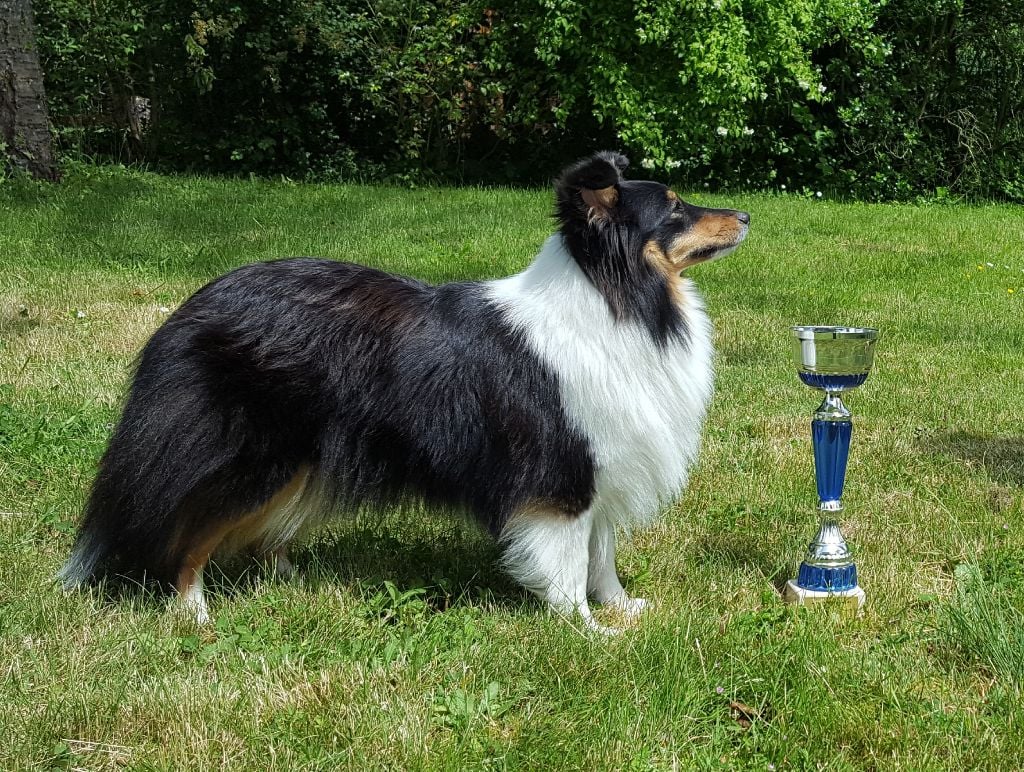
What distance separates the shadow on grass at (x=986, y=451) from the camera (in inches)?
188

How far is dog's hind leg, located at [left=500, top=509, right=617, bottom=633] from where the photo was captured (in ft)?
10.7

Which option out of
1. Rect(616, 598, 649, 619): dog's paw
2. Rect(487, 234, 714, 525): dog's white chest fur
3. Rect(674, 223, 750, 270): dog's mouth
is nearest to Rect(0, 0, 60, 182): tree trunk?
Rect(487, 234, 714, 525): dog's white chest fur

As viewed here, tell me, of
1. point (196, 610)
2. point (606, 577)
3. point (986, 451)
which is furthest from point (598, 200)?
point (986, 451)

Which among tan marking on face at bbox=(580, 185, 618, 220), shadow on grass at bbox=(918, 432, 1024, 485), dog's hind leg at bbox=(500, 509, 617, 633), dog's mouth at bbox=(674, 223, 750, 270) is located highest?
tan marking on face at bbox=(580, 185, 618, 220)

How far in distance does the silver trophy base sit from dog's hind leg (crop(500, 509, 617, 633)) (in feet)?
2.27

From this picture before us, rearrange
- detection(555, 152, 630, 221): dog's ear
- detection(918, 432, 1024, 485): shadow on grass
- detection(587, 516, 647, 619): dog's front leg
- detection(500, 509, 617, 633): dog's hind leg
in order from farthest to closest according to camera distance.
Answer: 1. detection(918, 432, 1024, 485): shadow on grass
2. detection(587, 516, 647, 619): dog's front leg
3. detection(500, 509, 617, 633): dog's hind leg
4. detection(555, 152, 630, 221): dog's ear

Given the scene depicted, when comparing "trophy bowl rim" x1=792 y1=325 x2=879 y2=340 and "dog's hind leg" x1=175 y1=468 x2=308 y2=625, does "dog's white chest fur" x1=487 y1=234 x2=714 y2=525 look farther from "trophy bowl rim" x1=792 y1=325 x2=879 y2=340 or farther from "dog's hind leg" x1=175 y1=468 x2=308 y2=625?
"dog's hind leg" x1=175 y1=468 x2=308 y2=625

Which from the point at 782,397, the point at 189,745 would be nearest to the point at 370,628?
the point at 189,745

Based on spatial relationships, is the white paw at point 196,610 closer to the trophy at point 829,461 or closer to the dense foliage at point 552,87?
the trophy at point 829,461

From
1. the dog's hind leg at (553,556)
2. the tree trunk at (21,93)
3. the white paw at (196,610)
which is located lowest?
the white paw at (196,610)

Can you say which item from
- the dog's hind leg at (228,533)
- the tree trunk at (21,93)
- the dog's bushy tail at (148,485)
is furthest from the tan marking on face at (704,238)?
the tree trunk at (21,93)

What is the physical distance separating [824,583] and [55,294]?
21.1 feet

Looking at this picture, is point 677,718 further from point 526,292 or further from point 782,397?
point 782,397

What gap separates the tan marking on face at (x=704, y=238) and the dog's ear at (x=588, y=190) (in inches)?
11.5
